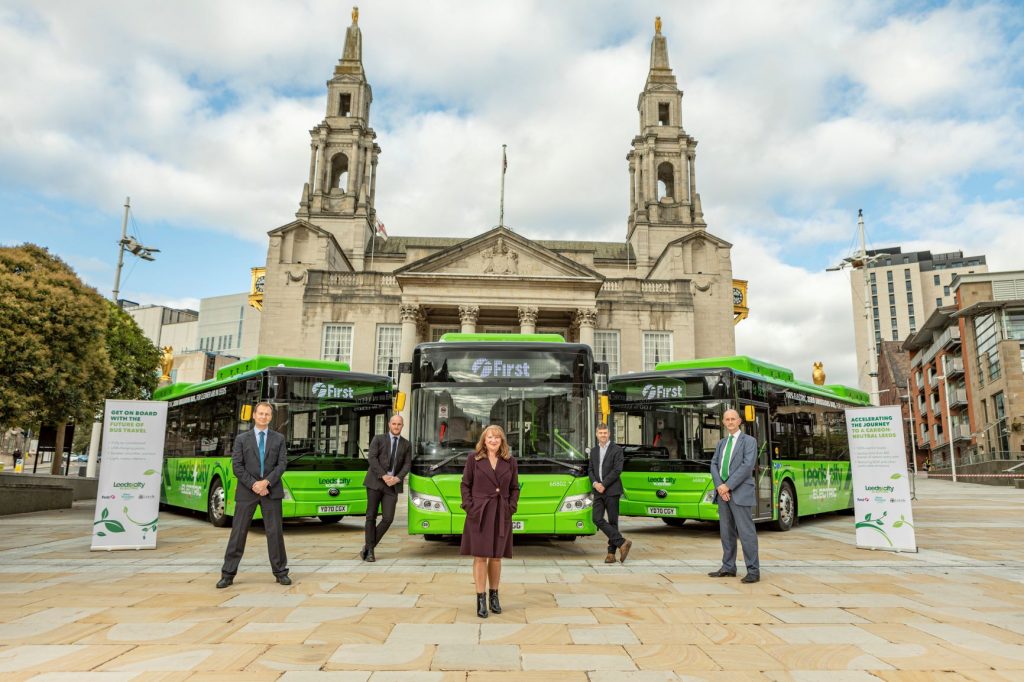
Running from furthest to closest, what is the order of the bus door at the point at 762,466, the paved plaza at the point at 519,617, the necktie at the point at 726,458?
the bus door at the point at 762,466
the necktie at the point at 726,458
the paved plaza at the point at 519,617

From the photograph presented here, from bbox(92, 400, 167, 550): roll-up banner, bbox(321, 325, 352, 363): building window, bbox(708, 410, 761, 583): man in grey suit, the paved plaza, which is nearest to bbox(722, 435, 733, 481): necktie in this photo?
bbox(708, 410, 761, 583): man in grey suit

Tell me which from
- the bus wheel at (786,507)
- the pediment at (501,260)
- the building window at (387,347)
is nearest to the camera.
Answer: the bus wheel at (786,507)

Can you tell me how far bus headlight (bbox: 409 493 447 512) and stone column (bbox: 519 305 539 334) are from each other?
2661 centimetres

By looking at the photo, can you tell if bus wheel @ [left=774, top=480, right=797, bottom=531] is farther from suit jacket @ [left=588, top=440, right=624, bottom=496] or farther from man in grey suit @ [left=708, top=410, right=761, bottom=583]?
man in grey suit @ [left=708, top=410, right=761, bottom=583]

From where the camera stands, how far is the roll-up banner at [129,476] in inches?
386

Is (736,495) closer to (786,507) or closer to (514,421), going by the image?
(514,421)

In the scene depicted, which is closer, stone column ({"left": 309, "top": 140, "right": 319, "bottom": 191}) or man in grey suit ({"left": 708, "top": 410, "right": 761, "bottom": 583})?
man in grey suit ({"left": 708, "top": 410, "right": 761, "bottom": 583})

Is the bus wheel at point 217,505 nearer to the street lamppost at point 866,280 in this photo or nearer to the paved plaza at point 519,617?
the paved plaza at point 519,617

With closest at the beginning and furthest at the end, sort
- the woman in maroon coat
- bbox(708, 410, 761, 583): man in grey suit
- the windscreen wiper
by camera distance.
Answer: the woman in maroon coat, bbox(708, 410, 761, 583): man in grey suit, the windscreen wiper

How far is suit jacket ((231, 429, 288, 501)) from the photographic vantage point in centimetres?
713

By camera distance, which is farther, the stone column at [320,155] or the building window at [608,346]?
the stone column at [320,155]

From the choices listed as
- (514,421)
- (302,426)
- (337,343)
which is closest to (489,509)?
(514,421)

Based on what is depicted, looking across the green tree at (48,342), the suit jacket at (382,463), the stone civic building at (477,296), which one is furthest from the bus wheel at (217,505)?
the stone civic building at (477,296)

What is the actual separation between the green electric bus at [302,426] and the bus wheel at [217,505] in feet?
0.06
